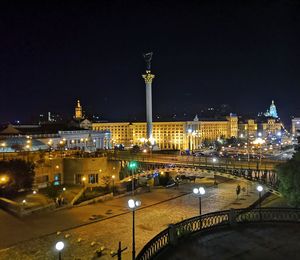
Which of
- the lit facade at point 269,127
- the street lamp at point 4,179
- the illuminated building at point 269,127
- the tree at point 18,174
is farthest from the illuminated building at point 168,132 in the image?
the street lamp at point 4,179

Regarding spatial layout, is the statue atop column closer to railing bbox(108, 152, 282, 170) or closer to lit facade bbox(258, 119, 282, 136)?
railing bbox(108, 152, 282, 170)

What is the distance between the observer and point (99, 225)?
27.0 m

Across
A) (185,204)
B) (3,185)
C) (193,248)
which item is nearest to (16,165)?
(3,185)

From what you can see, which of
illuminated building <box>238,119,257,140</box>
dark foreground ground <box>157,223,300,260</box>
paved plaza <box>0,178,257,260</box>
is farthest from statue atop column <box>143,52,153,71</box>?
illuminated building <box>238,119,257,140</box>

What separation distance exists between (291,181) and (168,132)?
112m

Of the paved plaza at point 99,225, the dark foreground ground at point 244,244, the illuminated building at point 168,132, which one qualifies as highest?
the illuminated building at point 168,132

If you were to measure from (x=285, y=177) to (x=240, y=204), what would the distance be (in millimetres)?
13425

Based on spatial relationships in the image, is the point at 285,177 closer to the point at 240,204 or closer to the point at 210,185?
the point at 240,204

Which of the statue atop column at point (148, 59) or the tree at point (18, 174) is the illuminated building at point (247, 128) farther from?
the tree at point (18, 174)

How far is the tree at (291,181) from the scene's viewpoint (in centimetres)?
2220

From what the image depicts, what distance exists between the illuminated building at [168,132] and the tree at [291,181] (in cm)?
10197

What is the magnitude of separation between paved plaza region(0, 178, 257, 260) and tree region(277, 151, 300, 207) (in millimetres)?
9107

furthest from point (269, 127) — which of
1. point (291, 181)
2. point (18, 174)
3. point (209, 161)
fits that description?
point (291, 181)

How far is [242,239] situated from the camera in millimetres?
13992
